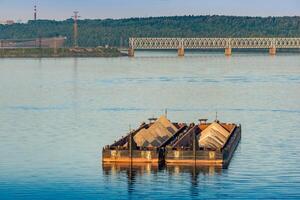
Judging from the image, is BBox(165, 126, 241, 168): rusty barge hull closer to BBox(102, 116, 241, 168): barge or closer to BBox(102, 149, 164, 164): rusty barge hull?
BBox(102, 116, 241, 168): barge

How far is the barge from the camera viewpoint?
63531 mm

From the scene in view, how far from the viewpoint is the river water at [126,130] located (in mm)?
58000

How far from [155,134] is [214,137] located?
14.5ft

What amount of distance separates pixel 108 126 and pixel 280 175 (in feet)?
97.6

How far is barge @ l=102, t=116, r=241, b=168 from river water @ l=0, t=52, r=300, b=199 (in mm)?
824

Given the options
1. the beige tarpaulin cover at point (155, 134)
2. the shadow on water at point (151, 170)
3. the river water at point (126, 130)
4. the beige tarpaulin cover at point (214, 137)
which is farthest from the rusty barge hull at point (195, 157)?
the beige tarpaulin cover at point (155, 134)

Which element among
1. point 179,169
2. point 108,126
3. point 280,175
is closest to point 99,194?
point 179,169

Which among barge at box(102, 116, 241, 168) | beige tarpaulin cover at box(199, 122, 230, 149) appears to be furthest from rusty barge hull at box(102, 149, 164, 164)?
beige tarpaulin cover at box(199, 122, 230, 149)

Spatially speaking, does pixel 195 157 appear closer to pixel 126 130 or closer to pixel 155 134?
pixel 155 134

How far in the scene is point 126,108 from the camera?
109812 millimetres

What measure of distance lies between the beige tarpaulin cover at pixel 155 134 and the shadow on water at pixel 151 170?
16.4 ft

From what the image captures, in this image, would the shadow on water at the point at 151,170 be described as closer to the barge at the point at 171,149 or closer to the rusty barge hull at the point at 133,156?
the rusty barge hull at the point at 133,156

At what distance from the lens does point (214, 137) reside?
73188mm

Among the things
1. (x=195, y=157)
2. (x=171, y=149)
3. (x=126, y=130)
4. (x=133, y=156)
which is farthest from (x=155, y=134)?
(x=126, y=130)
